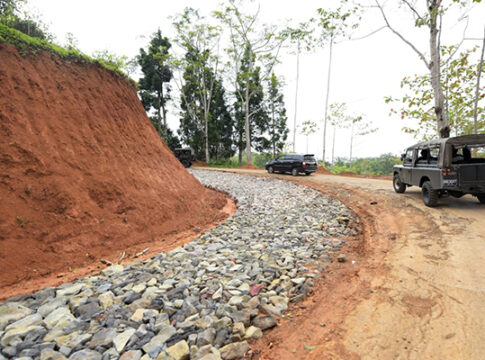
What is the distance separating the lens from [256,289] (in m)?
3.44

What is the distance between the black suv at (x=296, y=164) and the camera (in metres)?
17.2

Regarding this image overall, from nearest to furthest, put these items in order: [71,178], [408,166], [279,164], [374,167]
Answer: [71,178]
[408,166]
[279,164]
[374,167]

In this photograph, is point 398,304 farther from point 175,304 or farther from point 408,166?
point 408,166

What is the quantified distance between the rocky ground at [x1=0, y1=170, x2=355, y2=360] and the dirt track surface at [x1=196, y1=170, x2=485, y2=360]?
0.33 meters

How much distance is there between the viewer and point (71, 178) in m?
5.37

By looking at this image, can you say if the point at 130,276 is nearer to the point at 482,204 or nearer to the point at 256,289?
the point at 256,289

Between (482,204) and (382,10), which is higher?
(382,10)

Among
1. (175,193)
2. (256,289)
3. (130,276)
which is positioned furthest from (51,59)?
(256,289)

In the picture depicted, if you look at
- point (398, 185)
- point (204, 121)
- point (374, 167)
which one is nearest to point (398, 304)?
point (398, 185)

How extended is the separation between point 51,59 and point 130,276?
6.38m

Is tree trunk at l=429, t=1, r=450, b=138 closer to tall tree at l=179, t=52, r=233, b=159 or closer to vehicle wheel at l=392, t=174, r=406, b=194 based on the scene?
vehicle wheel at l=392, t=174, r=406, b=194

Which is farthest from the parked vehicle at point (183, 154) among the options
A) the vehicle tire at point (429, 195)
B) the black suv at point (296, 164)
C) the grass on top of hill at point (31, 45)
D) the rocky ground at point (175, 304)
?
the vehicle tire at point (429, 195)

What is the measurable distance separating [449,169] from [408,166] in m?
2.29

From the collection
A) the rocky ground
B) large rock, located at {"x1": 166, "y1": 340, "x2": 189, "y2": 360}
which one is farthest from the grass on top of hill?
large rock, located at {"x1": 166, "y1": 340, "x2": 189, "y2": 360}
